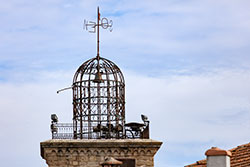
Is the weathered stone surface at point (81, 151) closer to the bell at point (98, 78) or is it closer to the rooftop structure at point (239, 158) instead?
the bell at point (98, 78)

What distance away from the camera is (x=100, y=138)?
123 feet

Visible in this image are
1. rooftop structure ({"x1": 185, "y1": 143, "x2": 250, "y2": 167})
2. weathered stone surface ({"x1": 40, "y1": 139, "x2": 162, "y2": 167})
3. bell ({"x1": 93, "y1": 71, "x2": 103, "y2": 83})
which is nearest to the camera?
rooftop structure ({"x1": 185, "y1": 143, "x2": 250, "y2": 167})

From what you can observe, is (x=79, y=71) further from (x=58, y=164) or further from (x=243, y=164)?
(x=243, y=164)

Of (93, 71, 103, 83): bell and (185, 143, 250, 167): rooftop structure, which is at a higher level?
(93, 71, 103, 83): bell

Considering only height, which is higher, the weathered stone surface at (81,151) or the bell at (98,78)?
the bell at (98,78)

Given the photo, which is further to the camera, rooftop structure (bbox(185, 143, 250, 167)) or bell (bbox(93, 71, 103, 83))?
bell (bbox(93, 71, 103, 83))

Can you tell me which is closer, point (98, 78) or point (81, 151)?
point (81, 151)

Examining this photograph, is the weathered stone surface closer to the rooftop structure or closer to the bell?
the bell

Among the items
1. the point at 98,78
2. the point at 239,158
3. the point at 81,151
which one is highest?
the point at 98,78

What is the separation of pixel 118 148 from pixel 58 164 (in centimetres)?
240

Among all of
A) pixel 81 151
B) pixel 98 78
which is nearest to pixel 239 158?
pixel 81 151

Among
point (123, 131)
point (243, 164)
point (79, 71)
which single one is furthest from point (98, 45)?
point (243, 164)

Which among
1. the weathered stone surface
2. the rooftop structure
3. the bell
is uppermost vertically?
the bell

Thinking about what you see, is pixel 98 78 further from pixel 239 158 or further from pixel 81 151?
pixel 239 158
